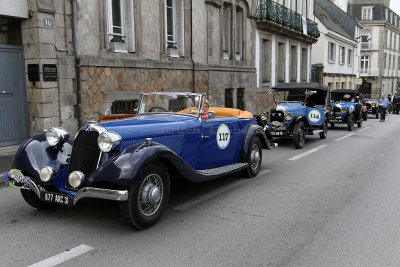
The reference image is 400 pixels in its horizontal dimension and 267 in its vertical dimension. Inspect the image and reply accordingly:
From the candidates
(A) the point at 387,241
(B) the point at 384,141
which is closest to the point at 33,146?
(A) the point at 387,241

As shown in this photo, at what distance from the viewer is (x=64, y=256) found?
3.74 meters

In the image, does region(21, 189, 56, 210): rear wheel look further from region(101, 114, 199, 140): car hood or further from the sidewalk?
the sidewalk

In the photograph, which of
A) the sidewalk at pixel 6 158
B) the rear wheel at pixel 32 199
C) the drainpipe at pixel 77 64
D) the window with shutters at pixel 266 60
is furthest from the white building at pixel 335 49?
the rear wheel at pixel 32 199

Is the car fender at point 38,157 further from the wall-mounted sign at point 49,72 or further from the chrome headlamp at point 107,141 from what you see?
the wall-mounted sign at point 49,72

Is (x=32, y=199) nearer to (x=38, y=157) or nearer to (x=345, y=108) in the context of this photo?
(x=38, y=157)

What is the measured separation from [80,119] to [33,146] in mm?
5007

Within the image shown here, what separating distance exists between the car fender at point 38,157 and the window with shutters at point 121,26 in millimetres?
6344

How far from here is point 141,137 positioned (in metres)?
4.88

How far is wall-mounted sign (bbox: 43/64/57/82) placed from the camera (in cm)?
894

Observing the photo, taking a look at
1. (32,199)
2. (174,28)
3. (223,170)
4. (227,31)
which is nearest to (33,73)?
(32,199)

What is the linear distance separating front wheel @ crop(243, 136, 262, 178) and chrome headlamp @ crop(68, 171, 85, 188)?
11.5 feet

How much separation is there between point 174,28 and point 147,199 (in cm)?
1045

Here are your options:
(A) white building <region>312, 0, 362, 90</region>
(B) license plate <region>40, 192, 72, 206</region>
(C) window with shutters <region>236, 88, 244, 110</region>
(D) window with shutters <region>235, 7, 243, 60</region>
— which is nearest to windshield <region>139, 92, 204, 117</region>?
(B) license plate <region>40, 192, 72, 206</region>

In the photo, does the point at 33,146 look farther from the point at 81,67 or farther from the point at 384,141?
the point at 384,141
